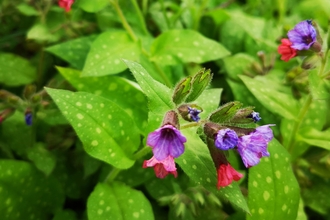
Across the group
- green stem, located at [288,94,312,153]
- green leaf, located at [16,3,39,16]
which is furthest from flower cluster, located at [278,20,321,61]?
green leaf, located at [16,3,39,16]

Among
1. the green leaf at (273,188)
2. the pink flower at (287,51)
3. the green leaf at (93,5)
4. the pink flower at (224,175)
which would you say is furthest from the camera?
the green leaf at (93,5)

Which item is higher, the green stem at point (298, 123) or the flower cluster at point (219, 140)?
the flower cluster at point (219, 140)

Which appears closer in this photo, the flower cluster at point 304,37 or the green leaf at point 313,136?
the flower cluster at point 304,37

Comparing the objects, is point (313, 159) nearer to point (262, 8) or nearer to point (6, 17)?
point (262, 8)

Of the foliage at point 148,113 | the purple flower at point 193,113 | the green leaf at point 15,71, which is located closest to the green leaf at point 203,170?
the foliage at point 148,113

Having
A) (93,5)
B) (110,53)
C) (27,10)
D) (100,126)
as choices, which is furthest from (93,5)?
(100,126)

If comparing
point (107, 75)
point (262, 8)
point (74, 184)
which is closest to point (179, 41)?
point (107, 75)

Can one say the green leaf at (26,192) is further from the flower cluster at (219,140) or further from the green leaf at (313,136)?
the green leaf at (313,136)
